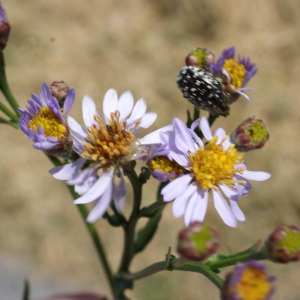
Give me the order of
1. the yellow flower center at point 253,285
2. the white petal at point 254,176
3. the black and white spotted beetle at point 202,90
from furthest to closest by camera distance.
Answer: the white petal at point 254,176
the black and white spotted beetle at point 202,90
the yellow flower center at point 253,285

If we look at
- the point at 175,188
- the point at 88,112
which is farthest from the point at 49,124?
the point at 175,188

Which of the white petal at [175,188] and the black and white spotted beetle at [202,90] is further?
the black and white spotted beetle at [202,90]

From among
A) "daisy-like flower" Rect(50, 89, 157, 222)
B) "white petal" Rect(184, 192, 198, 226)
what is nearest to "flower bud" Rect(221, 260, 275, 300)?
"white petal" Rect(184, 192, 198, 226)

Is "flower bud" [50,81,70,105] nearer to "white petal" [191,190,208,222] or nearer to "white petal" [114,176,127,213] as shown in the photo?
"white petal" [114,176,127,213]

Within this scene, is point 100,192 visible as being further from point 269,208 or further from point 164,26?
point 164,26

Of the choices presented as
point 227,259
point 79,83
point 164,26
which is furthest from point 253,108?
point 227,259

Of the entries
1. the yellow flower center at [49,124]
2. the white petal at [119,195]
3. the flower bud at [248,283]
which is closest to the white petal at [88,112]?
the yellow flower center at [49,124]

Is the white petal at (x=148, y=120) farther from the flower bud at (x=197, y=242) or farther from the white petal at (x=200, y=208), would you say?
the flower bud at (x=197, y=242)
